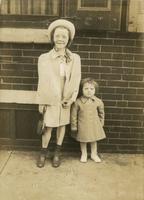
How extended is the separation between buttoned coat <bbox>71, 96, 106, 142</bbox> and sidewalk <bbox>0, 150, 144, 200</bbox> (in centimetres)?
26

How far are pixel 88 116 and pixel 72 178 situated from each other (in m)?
0.63

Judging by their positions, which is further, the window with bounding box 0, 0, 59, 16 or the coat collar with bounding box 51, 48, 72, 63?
the coat collar with bounding box 51, 48, 72, 63

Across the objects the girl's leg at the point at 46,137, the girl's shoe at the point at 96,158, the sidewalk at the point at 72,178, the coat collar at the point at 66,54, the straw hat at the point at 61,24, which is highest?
the straw hat at the point at 61,24

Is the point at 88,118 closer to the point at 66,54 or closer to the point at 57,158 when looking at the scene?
the point at 57,158

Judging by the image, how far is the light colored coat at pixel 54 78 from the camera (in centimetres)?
398

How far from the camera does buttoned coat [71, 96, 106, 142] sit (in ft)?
13.6

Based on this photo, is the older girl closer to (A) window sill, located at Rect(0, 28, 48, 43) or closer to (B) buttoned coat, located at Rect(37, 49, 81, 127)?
(B) buttoned coat, located at Rect(37, 49, 81, 127)

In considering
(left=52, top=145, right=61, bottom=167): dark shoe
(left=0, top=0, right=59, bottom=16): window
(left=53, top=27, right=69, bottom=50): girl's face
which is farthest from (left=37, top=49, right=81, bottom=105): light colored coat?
(left=52, top=145, right=61, bottom=167): dark shoe

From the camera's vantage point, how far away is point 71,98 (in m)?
4.04

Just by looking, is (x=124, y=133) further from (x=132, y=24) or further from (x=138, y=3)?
(x=138, y=3)

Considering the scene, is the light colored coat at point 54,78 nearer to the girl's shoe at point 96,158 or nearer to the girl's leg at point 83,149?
the girl's leg at point 83,149

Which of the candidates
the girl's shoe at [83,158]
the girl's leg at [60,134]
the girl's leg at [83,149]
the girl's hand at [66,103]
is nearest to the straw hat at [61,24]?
the girl's hand at [66,103]

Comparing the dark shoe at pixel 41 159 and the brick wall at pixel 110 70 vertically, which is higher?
the brick wall at pixel 110 70

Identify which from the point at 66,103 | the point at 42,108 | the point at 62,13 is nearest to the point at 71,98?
the point at 66,103
